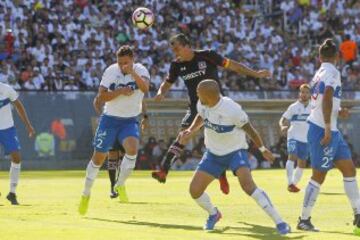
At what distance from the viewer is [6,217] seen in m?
14.8

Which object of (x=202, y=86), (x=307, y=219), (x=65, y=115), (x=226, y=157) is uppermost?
(x=202, y=86)

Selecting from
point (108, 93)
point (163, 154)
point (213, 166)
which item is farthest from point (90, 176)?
point (163, 154)

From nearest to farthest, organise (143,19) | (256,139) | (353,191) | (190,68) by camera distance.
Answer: (256,139), (353,191), (190,68), (143,19)

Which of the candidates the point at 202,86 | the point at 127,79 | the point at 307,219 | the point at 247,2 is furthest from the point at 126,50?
the point at 247,2

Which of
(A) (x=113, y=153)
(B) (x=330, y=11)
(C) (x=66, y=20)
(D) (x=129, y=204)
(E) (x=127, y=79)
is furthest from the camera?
(B) (x=330, y=11)

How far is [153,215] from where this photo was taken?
15.6m

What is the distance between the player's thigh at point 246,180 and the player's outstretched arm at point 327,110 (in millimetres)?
1163

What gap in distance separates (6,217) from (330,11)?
32.9 m

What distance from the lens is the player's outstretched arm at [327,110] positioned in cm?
1315

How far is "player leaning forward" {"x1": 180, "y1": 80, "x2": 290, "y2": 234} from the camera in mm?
12688

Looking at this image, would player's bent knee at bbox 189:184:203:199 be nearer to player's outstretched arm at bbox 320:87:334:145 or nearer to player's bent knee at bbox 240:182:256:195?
player's bent knee at bbox 240:182:256:195

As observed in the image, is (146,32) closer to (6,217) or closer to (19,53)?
(19,53)

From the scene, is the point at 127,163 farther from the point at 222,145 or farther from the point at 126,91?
the point at 222,145

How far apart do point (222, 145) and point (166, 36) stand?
2714cm
